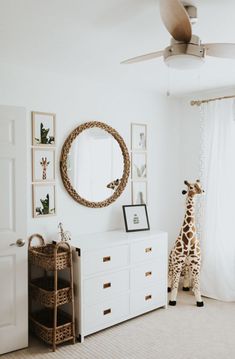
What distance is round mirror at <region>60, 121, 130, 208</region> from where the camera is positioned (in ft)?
12.8

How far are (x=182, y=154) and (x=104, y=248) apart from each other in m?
2.07

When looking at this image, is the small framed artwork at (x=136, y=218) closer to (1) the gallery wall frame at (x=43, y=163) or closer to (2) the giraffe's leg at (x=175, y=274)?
(2) the giraffe's leg at (x=175, y=274)

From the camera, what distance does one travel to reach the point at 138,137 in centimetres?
459

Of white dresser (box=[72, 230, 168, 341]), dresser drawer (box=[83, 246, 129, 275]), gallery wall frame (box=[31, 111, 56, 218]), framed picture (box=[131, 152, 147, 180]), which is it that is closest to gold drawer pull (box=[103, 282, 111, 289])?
white dresser (box=[72, 230, 168, 341])

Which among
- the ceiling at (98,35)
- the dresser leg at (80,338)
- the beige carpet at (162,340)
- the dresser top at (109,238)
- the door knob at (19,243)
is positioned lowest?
the beige carpet at (162,340)

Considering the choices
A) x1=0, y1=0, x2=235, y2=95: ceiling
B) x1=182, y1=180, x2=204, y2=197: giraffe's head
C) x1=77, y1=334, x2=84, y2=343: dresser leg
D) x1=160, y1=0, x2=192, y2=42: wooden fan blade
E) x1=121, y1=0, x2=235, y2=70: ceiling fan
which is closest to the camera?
x1=160, y1=0, x2=192, y2=42: wooden fan blade

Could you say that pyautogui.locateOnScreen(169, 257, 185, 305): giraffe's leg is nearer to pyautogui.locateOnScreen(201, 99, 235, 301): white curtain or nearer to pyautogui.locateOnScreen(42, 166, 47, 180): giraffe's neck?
pyautogui.locateOnScreen(201, 99, 235, 301): white curtain

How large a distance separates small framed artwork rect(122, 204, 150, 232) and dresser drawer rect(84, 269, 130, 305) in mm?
633

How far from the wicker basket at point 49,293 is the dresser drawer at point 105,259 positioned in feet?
0.84

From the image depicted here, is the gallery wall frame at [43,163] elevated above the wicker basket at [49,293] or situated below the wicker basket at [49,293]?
above

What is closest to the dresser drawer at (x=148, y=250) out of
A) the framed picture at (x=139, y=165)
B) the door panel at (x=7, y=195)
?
the framed picture at (x=139, y=165)

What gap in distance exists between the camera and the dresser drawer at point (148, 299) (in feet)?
12.7

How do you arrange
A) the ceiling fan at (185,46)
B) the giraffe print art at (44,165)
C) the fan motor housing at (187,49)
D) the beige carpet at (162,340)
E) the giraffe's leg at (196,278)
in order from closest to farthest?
the ceiling fan at (185,46)
the fan motor housing at (187,49)
the beige carpet at (162,340)
the giraffe print art at (44,165)
the giraffe's leg at (196,278)

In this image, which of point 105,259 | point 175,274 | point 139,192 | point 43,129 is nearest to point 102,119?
point 43,129
